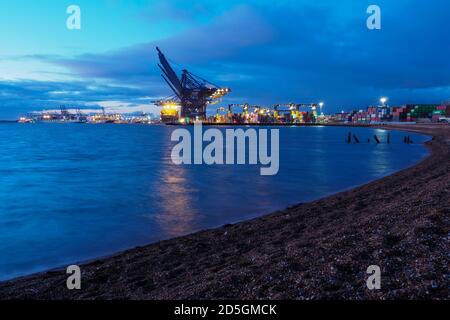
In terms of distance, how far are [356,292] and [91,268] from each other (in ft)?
16.5

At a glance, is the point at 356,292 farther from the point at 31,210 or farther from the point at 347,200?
the point at 31,210

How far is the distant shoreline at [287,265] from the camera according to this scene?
164 inches

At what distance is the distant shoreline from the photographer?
4.16 metres

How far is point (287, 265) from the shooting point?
16.7 feet

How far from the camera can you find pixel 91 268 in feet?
22.9

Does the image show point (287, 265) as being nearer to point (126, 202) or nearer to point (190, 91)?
point (126, 202)

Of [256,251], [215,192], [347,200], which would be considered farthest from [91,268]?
[215,192]
